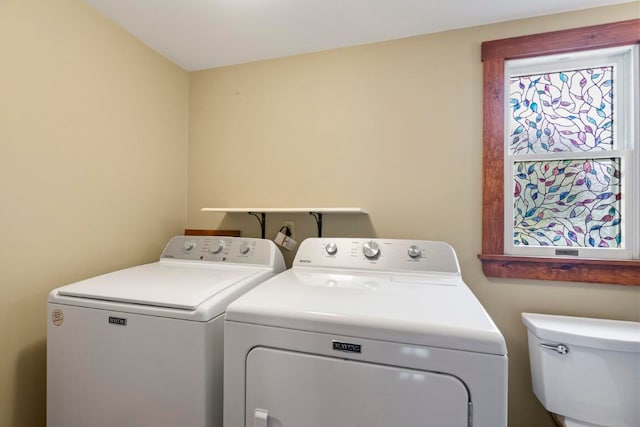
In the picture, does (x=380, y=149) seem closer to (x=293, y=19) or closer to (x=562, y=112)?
(x=293, y=19)

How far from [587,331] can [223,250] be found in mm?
1696

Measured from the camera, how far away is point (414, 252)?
1448mm

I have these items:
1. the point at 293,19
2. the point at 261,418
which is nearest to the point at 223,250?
the point at 261,418

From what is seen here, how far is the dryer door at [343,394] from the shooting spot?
0.81 metres

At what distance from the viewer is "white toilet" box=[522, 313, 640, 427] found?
3.87ft

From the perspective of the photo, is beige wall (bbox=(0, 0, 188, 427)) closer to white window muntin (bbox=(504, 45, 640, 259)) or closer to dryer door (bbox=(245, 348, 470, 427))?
dryer door (bbox=(245, 348, 470, 427))

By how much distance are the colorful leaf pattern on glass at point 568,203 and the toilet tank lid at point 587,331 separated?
373 millimetres

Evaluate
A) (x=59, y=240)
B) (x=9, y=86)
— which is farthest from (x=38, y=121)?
(x=59, y=240)

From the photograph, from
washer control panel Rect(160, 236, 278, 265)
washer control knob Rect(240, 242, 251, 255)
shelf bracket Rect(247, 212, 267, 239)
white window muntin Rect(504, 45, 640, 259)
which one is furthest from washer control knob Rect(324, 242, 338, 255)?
white window muntin Rect(504, 45, 640, 259)

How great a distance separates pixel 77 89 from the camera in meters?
1.44

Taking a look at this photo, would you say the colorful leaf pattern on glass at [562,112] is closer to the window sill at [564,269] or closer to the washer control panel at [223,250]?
the window sill at [564,269]

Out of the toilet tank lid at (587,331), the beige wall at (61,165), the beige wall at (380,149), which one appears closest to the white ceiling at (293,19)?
the beige wall at (380,149)

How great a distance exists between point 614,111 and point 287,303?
1843mm

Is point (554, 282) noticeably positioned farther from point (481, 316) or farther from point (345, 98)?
point (345, 98)
